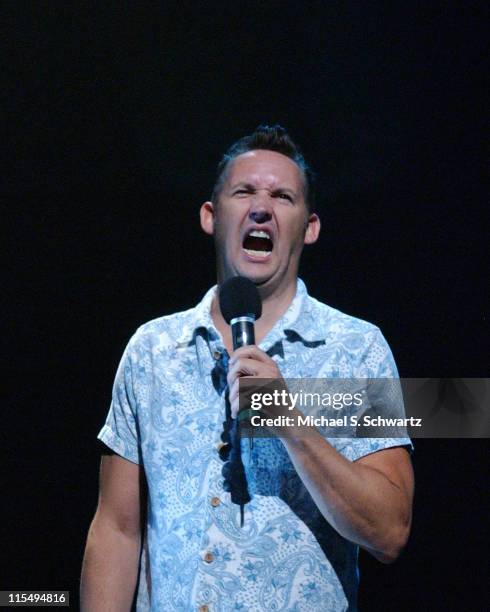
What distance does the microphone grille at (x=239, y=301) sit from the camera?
68.4 inches

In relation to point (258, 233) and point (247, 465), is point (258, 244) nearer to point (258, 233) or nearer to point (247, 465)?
point (258, 233)

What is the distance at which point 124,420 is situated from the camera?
6.58ft

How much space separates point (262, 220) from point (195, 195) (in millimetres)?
662

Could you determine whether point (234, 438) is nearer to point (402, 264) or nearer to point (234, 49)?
point (402, 264)

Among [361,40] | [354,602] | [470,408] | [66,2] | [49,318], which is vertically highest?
[66,2]

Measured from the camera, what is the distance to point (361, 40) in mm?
2637

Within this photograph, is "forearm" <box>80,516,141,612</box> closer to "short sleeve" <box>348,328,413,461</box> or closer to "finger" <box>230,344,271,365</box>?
"short sleeve" <box>348,328,413,461</box>

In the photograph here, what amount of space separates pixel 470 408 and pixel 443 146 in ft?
3.01

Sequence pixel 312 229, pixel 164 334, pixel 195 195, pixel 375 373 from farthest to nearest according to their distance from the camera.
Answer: pixel 195 195 < pixel 312 229 < pixel 164 334 < pixel 375 373

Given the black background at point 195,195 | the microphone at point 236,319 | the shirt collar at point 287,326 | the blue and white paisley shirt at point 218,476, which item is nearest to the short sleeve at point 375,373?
the blue and white paisley shirt at point 218,476

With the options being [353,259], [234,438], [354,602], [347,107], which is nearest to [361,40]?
[347,107]

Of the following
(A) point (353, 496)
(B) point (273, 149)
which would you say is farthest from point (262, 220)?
(A) point (353, 496)

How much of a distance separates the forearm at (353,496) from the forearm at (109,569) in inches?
22.8

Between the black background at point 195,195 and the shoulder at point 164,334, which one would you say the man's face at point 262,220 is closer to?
the shoulder at point 164,334
